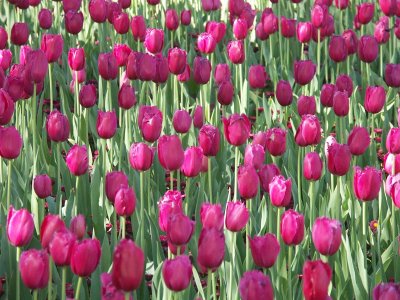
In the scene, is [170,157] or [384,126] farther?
[384,126]

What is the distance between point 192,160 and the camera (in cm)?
252

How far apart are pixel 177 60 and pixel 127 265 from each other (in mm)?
1946

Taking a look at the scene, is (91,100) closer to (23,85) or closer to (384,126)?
(23,85)

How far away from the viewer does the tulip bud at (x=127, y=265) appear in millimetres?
1574

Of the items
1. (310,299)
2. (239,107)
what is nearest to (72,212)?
(310,299)

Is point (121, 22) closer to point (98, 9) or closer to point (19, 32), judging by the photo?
point (98, 9)

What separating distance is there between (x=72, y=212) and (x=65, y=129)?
0.30m

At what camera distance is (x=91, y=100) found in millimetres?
3248

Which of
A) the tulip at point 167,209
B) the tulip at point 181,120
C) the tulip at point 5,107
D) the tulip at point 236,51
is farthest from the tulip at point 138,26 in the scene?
the tulip at point 167,209

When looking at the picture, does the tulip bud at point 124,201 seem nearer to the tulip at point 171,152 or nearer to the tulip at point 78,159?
the tulip at point 171,152

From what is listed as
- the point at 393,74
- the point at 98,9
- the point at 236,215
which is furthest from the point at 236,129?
the point at 98,9

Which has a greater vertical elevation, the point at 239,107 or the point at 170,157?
the point at 239,107

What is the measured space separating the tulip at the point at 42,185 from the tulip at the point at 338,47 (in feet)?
6.21

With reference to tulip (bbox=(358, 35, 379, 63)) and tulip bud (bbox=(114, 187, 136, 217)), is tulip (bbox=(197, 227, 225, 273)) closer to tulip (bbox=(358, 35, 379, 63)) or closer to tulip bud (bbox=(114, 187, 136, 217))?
tulip bud (bbox=(114, 187, 136, 217))
